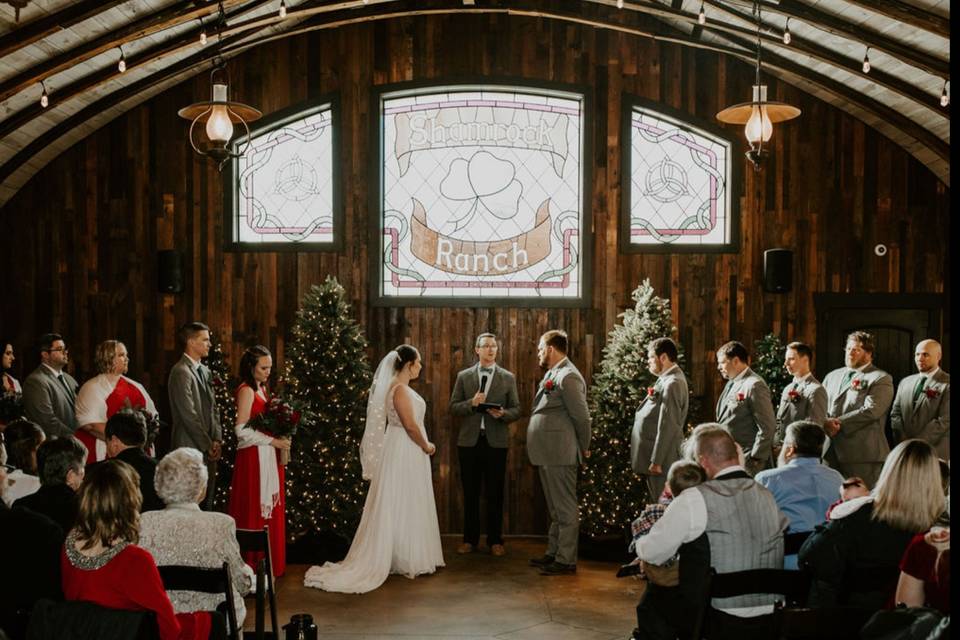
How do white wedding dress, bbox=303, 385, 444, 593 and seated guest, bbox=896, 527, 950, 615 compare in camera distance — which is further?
white wedding dress, bbox=303, 385, 444, 593

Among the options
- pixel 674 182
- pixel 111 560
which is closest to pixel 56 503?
pixel 111 560

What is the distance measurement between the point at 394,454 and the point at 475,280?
2.60m

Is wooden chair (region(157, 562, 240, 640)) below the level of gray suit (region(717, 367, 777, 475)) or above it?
below

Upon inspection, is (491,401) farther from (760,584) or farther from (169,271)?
(760,584)

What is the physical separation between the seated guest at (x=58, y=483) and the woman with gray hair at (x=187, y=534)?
39 centimetres

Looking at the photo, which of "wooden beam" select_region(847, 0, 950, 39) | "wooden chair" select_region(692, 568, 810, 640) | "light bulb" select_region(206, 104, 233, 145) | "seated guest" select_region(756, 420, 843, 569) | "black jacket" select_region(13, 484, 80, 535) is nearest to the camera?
"wooden chair" select_region(692, 568, 810, 640)

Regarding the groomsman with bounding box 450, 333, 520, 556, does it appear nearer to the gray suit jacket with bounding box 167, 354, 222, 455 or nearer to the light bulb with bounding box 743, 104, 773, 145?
the gray suit jacket with bounding box 167, 354, 222, 455

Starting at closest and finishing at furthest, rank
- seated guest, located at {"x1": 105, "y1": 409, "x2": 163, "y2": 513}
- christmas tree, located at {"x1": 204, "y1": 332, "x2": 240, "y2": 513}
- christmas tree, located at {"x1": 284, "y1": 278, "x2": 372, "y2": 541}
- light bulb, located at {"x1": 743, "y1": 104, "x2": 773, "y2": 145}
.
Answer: seated guest, located at {"x1": 105, "y1": 409, "x2": 163, "y2": 513} < light bulb, located at {"x1": 743, "y1": 104, "x2": 773, "y2": 145} < christmas tree, located at {"x1": 284, "y1": 278, "x2": 372, "y2": 541} < christmas tree, located at {"x1": 204, "y1": 332, "x2": 240, "y2": 513}

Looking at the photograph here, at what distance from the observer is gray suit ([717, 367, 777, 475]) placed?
730 cm

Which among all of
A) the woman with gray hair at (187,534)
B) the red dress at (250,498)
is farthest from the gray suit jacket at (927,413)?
the woman with gray hair at (187,534)

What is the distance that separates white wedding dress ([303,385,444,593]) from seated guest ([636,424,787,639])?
3.45 meters

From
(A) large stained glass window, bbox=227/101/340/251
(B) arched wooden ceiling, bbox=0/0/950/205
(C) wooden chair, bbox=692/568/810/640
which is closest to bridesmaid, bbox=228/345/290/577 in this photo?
(A) large stained glass window, bbox=227/101/340/251

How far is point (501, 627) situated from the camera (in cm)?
616

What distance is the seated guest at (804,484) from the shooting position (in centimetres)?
493
